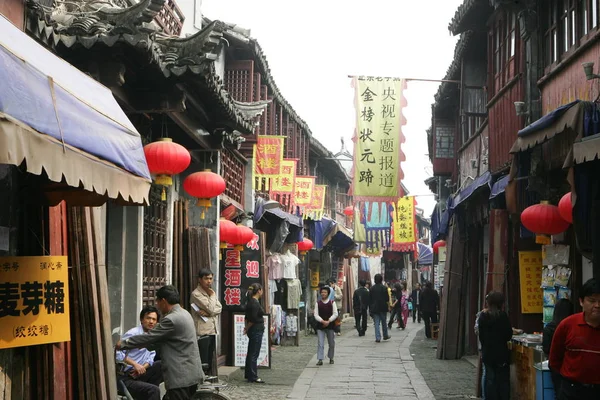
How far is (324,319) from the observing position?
20.3 m

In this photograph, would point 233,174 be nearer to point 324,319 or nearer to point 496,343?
point 324,319

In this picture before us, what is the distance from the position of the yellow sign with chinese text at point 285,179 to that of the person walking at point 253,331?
734cm

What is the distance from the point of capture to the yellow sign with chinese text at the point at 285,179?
24.4m

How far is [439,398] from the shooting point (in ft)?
48.1

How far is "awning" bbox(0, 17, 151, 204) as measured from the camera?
541 cm

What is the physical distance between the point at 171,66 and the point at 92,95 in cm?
405

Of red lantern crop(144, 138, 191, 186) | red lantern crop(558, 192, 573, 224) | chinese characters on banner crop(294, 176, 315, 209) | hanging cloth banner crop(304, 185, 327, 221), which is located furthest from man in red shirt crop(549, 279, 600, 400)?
hanging cloth banner crop(304, 185, 327, 221)

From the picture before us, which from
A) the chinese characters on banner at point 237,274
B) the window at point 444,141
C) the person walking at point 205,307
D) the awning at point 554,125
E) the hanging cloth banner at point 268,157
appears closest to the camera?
the awning at point 554,125

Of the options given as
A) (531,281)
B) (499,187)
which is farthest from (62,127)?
(499,187)

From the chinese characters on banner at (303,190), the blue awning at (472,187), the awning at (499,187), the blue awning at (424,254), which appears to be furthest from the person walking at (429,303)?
the blue awning at (424,254)

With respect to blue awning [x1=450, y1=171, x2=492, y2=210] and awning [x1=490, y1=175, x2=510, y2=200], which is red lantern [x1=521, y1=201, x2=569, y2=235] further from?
blue awning [x1=450, y1=171, x2=492, y2=210]

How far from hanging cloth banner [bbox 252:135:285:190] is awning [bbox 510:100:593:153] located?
469 inches

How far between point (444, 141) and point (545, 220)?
1449 cm

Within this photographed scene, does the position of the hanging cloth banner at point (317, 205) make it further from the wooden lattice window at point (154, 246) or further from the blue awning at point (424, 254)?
the blue awning at point (424, 254)
